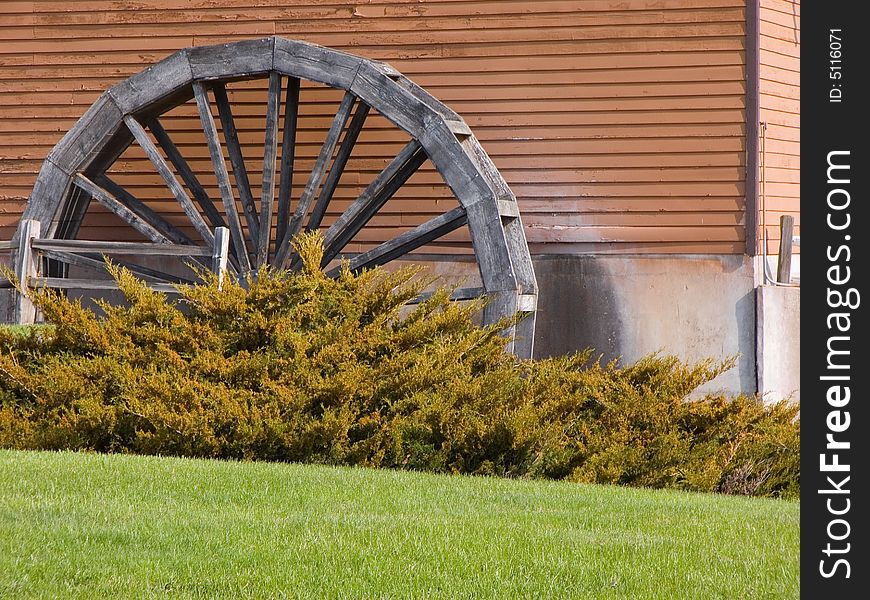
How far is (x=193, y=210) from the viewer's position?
1050cm

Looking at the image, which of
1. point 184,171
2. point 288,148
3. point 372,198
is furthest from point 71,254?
point 372,198

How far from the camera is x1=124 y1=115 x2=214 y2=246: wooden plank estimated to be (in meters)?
10.5

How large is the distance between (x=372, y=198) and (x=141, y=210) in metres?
2.57

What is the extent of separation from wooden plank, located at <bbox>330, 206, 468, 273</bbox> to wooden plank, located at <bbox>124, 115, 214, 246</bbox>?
149 cm

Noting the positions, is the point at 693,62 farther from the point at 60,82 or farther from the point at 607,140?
the point at 60,82

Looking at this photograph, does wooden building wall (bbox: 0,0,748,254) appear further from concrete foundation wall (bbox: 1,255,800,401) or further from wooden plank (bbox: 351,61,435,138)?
wooden plank (bbox: 351,61,435,138)

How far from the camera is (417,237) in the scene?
10125mm

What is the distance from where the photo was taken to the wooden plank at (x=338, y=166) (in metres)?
10.7

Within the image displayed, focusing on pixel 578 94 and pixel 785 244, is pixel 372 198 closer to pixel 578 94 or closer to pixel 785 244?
pixel 578 94

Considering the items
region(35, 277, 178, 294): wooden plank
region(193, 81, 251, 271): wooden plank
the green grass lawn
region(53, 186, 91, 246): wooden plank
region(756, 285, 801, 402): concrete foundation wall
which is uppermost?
region(193, 81, 251, 271): wooden plank

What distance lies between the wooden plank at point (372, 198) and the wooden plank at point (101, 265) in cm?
166

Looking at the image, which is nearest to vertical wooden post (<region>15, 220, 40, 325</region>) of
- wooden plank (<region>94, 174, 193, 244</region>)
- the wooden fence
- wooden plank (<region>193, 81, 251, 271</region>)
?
the wooden fence

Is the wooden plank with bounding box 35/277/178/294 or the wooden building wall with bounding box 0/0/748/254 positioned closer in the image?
the wooden plank with bounding box 35/277/178/294

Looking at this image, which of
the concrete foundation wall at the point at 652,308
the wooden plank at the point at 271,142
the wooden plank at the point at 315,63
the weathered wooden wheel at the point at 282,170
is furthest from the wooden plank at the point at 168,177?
the concrete foundation wall at the point at 652,308
